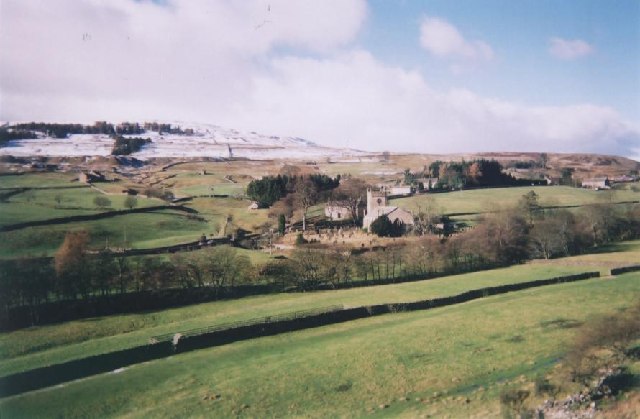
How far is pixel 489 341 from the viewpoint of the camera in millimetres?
29828

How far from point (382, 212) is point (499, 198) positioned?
1423 inches

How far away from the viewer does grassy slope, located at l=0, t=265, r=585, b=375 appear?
32.1 metres

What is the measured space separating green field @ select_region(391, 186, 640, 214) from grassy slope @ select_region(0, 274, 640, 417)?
164 feet

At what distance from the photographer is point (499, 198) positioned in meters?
99.9

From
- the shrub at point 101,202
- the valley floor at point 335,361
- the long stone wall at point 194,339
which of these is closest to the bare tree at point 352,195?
the shrub at point 101,202

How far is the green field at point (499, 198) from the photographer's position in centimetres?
8781

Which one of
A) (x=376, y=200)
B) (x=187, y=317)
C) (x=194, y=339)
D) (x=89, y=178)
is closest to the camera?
(x=194, y=339)

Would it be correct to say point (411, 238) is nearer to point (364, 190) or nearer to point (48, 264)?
point (364, 190)

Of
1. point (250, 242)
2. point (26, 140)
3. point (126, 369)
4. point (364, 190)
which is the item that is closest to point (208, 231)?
point (250, 242)

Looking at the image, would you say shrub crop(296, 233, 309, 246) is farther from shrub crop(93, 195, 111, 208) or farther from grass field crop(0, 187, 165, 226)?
shrub crop(93, 195, 111, 208)

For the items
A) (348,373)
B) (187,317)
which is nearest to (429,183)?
(187,317)

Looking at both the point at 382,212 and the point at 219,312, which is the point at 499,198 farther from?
the point at 219,312

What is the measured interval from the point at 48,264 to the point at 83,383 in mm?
20633

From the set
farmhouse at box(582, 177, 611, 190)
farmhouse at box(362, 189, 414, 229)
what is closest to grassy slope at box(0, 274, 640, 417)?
farmhouse at box(362, 189, 414, 229)
